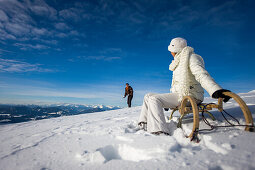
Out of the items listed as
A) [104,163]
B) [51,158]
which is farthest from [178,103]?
[51,158]

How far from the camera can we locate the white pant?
2157 millimetres

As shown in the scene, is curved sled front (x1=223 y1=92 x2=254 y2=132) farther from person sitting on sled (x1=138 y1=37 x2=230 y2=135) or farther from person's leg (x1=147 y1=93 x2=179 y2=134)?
person's leg (x1=147 y1=93 x2=179 y2=134)

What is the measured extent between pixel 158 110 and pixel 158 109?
18 mm

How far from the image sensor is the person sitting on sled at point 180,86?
Answer: 6.72 ft

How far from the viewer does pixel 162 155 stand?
1.45 meters

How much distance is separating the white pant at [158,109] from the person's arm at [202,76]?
65cm

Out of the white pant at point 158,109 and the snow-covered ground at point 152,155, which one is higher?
the white pant at point 158,109

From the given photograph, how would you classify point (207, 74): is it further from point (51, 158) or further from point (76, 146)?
point (51, 158)

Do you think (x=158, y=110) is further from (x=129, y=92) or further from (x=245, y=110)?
(x=129, y=92)

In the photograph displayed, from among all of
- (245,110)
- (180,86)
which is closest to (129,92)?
(180,86)

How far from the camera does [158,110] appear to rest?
2.27 meters

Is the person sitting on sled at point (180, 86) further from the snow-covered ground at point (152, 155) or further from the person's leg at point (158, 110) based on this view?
the snow-covered ground at point (152, 155)

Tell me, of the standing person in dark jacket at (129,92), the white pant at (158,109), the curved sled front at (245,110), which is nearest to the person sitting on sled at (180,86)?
the white pant at (158,109)

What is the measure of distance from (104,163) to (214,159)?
1.17 m
